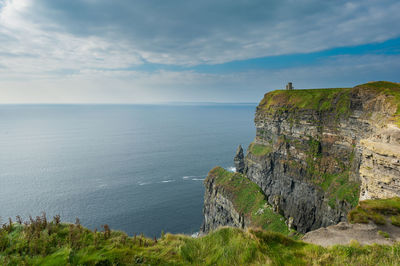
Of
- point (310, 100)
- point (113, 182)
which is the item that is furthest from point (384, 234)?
point (113, 182)

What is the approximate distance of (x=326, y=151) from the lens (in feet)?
186

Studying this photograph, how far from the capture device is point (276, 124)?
75500 mm

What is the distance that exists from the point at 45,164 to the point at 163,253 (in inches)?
5319

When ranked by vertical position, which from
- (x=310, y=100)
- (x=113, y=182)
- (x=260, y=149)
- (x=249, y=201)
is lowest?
(x=113, y=182)

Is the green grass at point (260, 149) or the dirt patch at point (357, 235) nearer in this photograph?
the dirt patch at point (357, 235)

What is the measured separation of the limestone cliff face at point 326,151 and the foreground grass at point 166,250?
25.3 m

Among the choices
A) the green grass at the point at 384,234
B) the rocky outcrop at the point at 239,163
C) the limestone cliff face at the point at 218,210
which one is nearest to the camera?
the green grass at the point at 384,234

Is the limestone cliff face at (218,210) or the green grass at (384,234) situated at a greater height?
the green grass at (384,234)

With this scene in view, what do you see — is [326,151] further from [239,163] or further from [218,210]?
[239,163]

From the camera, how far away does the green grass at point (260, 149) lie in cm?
7906

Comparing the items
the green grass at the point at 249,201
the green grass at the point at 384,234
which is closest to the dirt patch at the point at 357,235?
the green grass at the point at 384,234

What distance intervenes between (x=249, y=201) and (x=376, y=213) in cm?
3113

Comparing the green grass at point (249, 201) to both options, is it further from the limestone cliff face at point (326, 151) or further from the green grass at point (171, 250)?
the green grass at point (171, 250)

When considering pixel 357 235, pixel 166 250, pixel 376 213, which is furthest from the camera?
pixel 376 213
